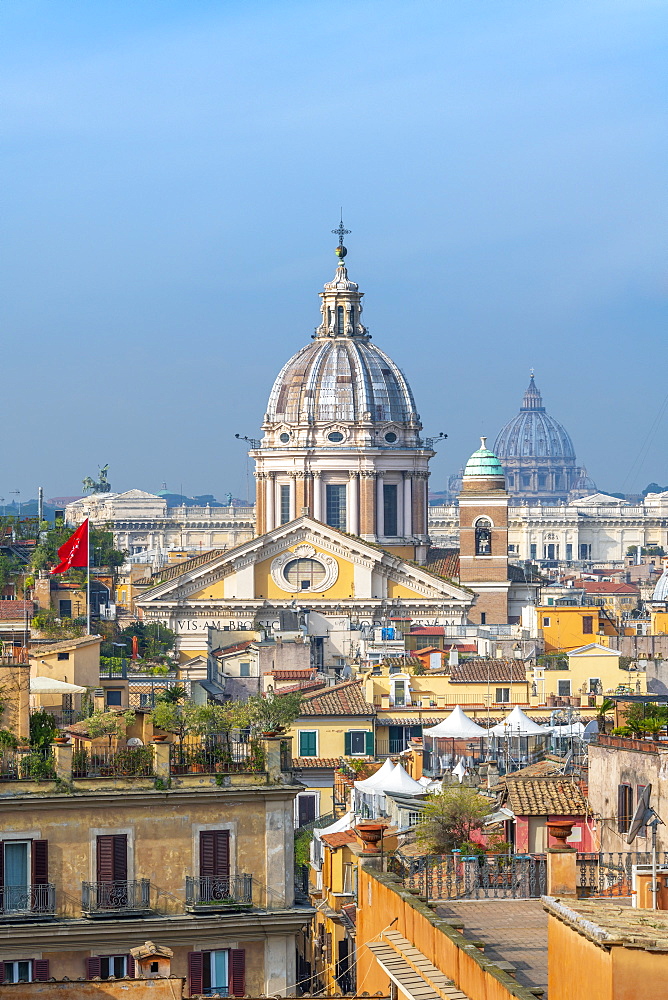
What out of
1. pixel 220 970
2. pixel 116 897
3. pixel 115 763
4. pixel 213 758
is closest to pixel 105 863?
pixel 116 897

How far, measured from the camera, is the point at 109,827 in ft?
79.8

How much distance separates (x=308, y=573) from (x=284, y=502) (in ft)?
60.4

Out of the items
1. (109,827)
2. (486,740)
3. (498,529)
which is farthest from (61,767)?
(498,529)

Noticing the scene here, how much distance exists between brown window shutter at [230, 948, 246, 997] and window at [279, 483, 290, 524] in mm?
94108

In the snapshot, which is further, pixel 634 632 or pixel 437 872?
pixel 634 632

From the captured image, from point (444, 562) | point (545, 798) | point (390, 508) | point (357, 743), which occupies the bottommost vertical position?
point (357, 743)

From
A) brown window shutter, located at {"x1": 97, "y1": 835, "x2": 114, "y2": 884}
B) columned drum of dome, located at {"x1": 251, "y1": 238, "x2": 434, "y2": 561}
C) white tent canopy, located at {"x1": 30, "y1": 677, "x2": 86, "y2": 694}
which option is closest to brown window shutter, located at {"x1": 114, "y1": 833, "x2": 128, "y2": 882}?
brown window shutter, located at {"x1": 97, "y1": 835, "x2": 114, "y2": 884}

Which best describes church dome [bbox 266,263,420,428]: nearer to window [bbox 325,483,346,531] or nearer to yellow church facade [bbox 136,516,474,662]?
window [bbox 325,483,346,531]

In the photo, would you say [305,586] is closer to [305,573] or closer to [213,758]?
[305,573]

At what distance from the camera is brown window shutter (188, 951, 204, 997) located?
23109 millimetres

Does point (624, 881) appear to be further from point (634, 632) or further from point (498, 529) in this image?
point (498, 529)

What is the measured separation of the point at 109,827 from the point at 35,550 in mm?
47229

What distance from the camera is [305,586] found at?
3949 inches

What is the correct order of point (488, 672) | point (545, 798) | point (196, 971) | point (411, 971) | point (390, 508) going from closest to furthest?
point (411, 971)
point (196, 971)
point (545, 798)
point (488, 672)
point (390, 508)
